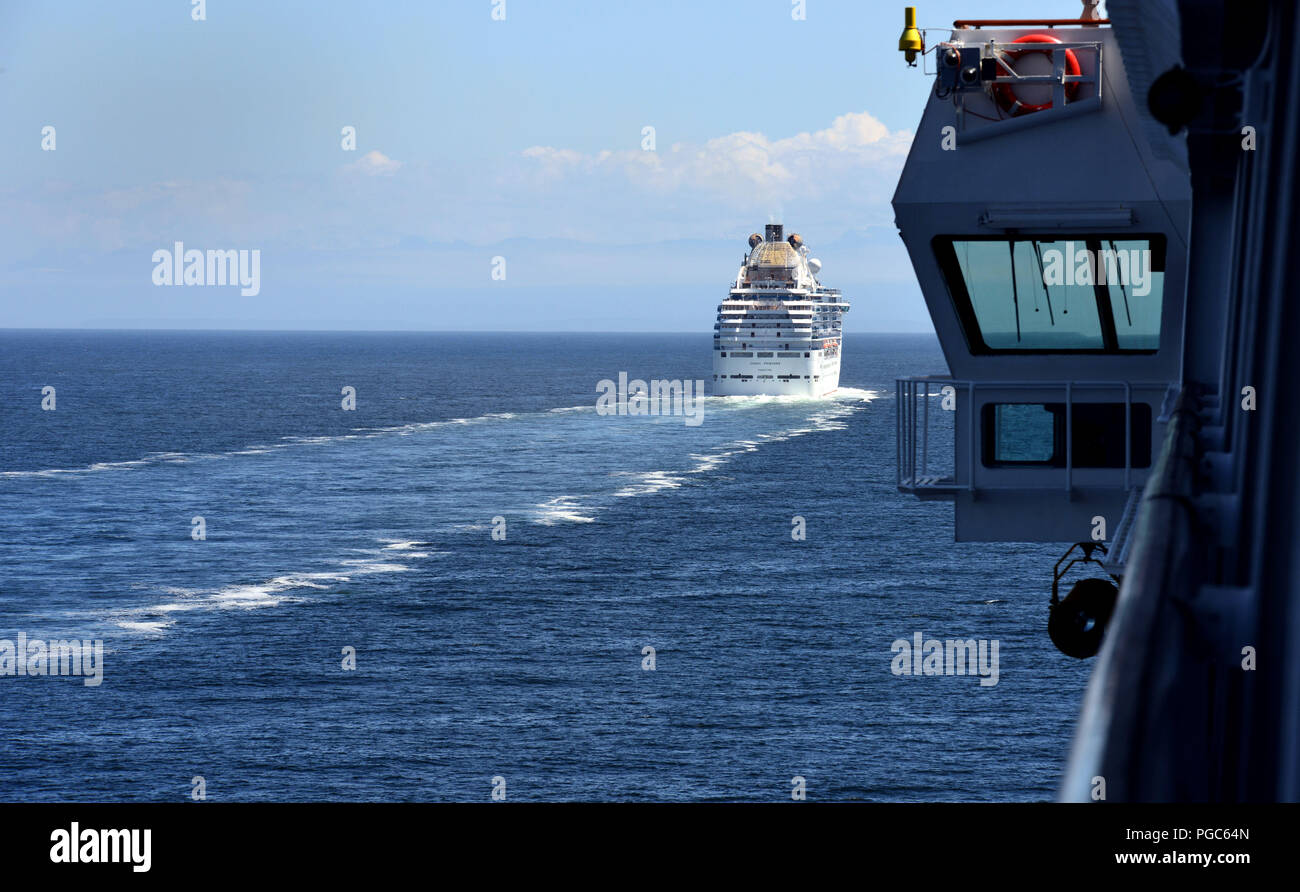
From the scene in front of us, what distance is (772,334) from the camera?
137 m

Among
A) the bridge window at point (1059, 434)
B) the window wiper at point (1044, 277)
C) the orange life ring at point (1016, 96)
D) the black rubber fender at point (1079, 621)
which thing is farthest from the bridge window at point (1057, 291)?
the black rubber fender at point (1079, 621)

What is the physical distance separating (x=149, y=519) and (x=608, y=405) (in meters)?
71.0

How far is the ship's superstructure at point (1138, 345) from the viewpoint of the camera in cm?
432

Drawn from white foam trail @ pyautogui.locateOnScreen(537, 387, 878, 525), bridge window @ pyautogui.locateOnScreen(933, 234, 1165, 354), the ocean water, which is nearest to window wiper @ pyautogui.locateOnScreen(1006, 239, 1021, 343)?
bridge window @ pyautogui.locateOnScreen(933, 234, 1165, 354)

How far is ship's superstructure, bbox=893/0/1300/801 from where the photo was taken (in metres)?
4.32

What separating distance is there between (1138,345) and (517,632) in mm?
40971

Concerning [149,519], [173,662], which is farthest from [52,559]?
[173,662]

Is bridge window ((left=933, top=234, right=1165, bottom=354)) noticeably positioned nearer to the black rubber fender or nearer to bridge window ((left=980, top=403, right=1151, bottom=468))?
bridge window ((left=980, top=403, right=1151, bottom=468))

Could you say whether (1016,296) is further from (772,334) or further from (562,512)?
(772,334)

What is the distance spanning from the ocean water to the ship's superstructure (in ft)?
81.0
